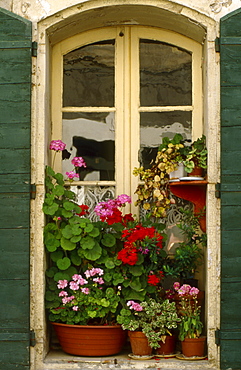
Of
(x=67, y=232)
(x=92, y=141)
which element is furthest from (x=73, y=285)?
(x=92, y=141)

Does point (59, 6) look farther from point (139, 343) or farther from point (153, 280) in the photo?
point (139, 343)

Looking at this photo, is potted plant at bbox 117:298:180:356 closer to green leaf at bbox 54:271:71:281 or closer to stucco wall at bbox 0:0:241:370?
stucco wall at bbox 0:0:241:370

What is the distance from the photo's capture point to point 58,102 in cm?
490

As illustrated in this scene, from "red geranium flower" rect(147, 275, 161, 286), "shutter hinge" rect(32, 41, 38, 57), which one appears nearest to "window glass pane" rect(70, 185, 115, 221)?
"red geranium flower" rect(147, 275, 161, 286)

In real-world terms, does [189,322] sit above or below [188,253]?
below

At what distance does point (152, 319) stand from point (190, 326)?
0.96 feet

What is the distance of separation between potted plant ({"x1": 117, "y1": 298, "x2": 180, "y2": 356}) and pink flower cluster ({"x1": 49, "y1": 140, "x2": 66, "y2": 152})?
1323mm

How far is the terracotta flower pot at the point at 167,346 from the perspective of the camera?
4410 mm

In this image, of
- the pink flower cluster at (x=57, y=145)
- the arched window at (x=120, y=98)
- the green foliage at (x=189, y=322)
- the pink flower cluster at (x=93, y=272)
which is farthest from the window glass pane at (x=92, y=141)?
the green foliage at (x=189, y=322)

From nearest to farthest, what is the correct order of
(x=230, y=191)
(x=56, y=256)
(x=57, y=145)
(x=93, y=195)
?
1. (x=230, y=191)
2. (x=56, y=256)
3. (x=57, y=145)
4. (x=93, y=195)

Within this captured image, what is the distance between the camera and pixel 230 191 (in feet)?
14.1

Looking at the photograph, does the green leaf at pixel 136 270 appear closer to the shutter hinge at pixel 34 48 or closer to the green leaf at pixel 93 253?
the green leaf at pixel 93 253

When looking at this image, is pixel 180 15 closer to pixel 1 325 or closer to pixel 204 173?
pixel 204 173

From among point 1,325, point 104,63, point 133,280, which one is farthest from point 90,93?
point 1,325
